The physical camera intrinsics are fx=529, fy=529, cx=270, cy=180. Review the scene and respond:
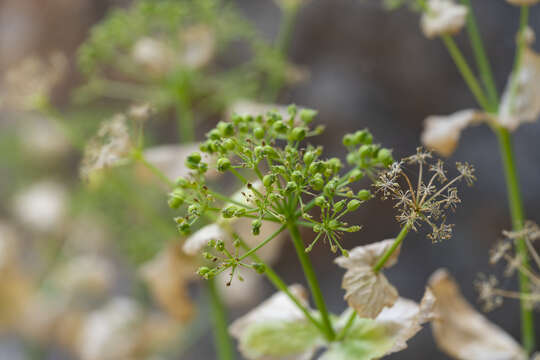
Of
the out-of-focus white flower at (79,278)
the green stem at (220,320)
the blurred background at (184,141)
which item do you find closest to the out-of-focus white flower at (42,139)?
the blurred background at (184,141)

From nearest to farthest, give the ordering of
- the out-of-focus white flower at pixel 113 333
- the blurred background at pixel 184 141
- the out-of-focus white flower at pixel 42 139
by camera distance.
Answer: the blurred background at pixel 184 141 → the out-of-focus white flower at pixel 113 333 → the out-of-focus white flower at pixel 42 139

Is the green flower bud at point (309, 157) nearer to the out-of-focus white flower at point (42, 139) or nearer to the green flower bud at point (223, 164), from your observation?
the green flower bud at point (223, 164)

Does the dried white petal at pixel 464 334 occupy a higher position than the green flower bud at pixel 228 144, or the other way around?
the green flower bud at pixel 228 144

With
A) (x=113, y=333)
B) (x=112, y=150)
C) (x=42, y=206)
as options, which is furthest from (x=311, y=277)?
(x=42, y=206)

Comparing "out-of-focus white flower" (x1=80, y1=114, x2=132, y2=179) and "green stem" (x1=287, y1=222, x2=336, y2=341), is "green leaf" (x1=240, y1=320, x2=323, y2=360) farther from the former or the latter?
"out-of-focus white flower" (x1=80, y1=114, x2=132, y2=179)

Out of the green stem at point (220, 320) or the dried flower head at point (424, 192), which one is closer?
the dried flower head at point (424, 192)

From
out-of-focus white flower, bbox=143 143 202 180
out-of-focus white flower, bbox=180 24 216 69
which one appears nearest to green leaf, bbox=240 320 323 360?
out-of-focus white flower, bbox=143 143 202 180

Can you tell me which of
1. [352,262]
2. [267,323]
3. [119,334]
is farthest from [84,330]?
[352,262]

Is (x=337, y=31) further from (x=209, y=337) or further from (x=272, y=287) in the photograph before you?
(x=209, y=337)

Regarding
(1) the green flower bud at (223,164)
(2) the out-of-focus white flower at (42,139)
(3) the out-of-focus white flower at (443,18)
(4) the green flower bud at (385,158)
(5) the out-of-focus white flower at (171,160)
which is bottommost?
(4) the green flower bud at (385,158)
